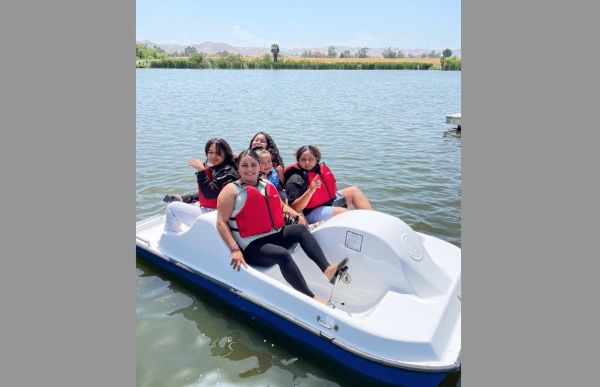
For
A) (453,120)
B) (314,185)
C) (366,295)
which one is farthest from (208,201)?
(453,120)

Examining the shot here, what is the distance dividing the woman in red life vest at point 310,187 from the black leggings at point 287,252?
53cm

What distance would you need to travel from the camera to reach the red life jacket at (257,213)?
311cm

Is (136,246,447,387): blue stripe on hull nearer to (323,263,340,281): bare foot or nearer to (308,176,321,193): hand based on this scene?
(323,263,340,281): bare foot

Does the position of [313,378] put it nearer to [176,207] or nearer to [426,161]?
[176,207]

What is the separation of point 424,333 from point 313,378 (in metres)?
0.76

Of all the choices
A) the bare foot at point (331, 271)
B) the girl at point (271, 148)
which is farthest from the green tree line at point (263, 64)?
the bare foot at point (331, 271)

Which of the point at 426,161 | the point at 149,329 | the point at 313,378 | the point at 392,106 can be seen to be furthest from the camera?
the point at 392,106

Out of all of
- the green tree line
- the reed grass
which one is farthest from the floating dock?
the reed grass

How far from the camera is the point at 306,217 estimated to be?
387cm

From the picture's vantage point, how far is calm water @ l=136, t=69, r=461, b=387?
2814 millimetres

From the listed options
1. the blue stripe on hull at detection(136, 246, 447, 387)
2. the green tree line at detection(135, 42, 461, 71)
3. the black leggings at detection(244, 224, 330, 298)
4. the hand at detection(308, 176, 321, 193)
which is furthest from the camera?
the green tree line at detection(135, 42, 461, 71)

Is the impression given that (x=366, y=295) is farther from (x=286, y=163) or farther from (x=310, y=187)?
(x=286, y=163)

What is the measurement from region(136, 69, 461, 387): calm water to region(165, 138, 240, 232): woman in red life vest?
1.84ft

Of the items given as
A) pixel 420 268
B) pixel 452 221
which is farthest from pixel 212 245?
pixel 452 221
